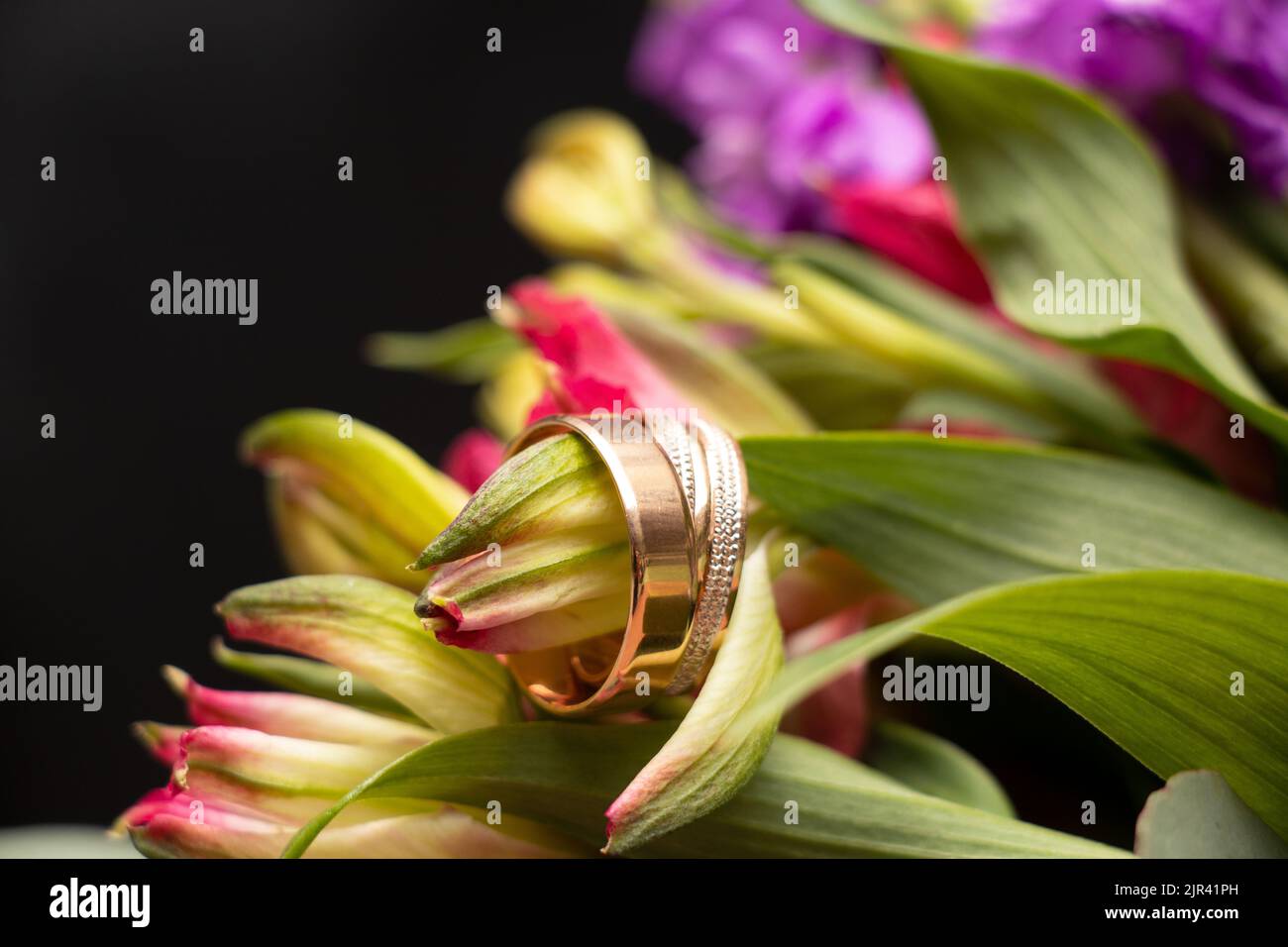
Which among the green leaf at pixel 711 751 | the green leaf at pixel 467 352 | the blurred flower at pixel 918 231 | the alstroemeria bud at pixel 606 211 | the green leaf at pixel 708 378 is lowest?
the green leaf at pixel 711 751

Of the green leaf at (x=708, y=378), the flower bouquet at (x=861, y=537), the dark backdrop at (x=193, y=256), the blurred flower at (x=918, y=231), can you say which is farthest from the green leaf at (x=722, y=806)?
the dark backdrop at (x=193, y=256)

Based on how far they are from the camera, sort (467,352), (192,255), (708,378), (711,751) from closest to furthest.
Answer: (711,751) < (708,378) < (467,352) < (192,255)

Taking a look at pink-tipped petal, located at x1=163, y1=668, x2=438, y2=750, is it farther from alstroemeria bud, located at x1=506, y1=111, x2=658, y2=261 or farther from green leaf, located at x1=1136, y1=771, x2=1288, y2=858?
alstroemeria bud, located at x1=506, y1=111, x2=658, y2=261

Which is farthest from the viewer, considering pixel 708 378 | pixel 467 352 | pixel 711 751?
pixel 467 352

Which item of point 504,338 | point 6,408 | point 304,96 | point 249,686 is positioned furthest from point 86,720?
point 504,338

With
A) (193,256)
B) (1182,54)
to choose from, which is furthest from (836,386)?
(193,256)

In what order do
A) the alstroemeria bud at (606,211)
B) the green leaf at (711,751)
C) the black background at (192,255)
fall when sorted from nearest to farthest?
the green leaf at (711,751), the alstroemeria bud at (606,211), the black background at (192,255)

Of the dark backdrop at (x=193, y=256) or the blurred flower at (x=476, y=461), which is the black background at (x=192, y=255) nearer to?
the dark backdrop at (x=193, y=256)

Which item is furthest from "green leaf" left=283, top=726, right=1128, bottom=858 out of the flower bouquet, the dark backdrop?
the dark backdrop

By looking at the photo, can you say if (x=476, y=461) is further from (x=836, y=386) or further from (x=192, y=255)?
(x=192, y=255)
